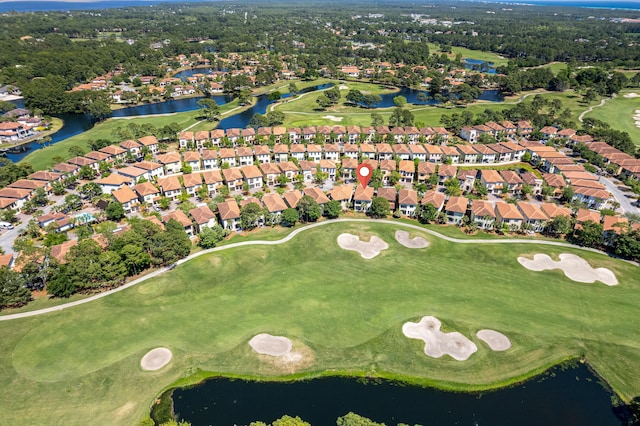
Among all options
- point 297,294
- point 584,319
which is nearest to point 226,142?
point 297,294

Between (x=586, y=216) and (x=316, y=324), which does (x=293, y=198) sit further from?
(x=586, y=216)

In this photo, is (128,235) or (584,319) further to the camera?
(128,235)

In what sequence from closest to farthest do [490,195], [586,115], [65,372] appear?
[65,372]
[490,195]
[586,115]

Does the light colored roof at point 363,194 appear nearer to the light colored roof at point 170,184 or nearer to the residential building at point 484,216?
the residential building at point 484,216

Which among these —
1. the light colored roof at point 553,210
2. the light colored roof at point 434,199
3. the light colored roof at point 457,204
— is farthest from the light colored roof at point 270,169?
the light colored roof at point 553,210

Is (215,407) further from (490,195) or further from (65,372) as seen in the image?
(490,195)

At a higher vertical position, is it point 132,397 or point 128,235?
point 128,235
